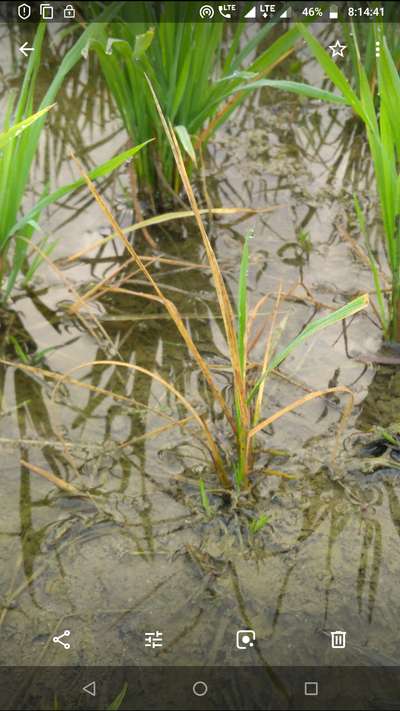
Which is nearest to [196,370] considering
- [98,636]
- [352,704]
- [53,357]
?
[53,357]

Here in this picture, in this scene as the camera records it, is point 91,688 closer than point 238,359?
Yes

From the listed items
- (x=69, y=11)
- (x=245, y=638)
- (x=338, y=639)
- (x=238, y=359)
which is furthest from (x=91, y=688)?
(x=69, y=11)

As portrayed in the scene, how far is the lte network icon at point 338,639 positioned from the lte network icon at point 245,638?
0.11m

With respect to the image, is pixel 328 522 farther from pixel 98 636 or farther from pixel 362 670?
pixel 98 636

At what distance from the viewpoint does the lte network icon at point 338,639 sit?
1128 millimetres

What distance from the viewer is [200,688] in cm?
109

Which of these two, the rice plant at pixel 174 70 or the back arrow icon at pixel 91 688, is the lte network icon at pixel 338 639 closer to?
the back arrow icon at pixel 91 688

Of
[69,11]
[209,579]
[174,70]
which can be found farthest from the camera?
[69,11]

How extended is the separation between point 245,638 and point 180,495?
30 centimetres

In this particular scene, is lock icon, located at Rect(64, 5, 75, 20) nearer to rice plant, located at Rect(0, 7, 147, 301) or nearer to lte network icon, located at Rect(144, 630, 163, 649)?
rice plant, located at Rect(0, 7, 147, 301)

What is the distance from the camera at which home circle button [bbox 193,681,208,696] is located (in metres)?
1.08

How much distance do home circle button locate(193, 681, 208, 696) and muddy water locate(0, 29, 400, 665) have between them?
0.04m

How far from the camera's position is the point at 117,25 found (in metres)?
1.83

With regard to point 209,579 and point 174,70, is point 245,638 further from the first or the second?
point 174,70
